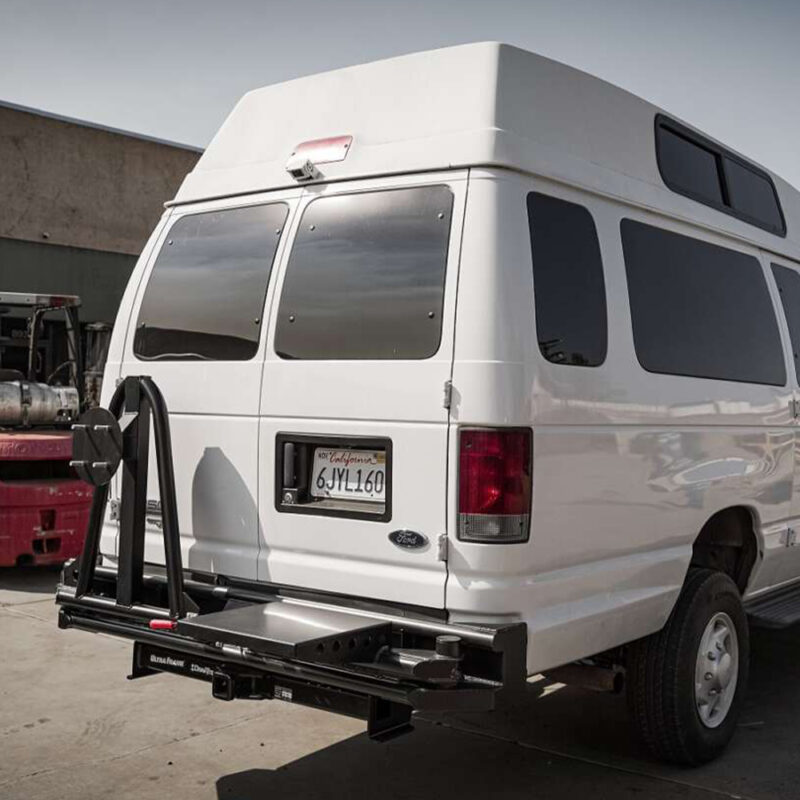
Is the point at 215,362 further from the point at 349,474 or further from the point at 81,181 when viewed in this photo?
the point at 81,181

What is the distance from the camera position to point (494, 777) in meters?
4.86

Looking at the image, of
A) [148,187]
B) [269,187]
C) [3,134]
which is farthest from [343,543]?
[148,187]

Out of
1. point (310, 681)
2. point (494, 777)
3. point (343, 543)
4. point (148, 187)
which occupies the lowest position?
point (494, 777)

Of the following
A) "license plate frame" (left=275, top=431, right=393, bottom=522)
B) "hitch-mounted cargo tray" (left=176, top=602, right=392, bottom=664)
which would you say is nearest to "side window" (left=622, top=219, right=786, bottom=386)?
"license plate frame" (left=275, top=431, right=393, bottom=522)

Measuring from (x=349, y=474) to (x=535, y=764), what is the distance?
176cm

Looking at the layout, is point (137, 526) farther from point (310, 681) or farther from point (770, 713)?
point (770, 713)

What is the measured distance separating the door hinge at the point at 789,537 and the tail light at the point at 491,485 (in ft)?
8.17

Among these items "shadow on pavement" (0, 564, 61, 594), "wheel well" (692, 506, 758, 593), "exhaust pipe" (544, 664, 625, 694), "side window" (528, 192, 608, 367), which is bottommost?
"shadow on pavement" (0, 564, 61, 594)

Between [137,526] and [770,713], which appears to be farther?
[770,713]

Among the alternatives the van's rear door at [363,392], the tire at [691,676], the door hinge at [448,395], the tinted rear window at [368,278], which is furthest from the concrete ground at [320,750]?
the tinted rear window at [368,278]

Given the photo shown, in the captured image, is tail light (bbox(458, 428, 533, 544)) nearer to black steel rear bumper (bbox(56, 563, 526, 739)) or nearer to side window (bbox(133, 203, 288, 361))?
black steel rear bumper (bbox(56, 563, 526, 739))

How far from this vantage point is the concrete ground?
470 cm

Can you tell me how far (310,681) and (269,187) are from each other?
207 cm

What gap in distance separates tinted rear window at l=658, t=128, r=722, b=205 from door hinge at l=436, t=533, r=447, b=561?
83.2 inches
